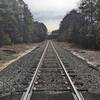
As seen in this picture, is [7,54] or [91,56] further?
[7,54]

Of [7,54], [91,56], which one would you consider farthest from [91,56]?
[7,54]

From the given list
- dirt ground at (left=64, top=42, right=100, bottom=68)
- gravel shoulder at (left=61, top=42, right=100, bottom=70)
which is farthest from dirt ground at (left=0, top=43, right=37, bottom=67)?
dirt ground at (left=64, top=42, right=100, bottom=68)

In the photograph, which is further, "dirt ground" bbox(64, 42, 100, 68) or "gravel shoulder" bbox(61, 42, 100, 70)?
"dirt ground" bbox(64, 42, 100, 68)

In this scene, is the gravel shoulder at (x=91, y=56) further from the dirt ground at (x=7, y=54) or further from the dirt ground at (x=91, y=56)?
the dirt ground at (x=7, y=54)

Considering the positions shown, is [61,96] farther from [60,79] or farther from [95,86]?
[60,79]

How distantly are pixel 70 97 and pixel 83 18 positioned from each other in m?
79.5

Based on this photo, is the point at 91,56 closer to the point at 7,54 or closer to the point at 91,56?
the point at 91,56

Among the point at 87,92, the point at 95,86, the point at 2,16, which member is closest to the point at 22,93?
the point at 87,92

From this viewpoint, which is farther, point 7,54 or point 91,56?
point 7,54

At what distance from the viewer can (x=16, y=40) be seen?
79.9 metres

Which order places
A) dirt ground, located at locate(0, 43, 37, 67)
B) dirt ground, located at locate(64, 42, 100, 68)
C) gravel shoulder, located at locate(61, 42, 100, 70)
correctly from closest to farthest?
1. gravel shoulder, located at locate(61, 42, 100, 70)
2. dirt ground, located at locate(64, 42, 100, 68)
3. dirt ground, located at locate(0, 43, 37, 67)

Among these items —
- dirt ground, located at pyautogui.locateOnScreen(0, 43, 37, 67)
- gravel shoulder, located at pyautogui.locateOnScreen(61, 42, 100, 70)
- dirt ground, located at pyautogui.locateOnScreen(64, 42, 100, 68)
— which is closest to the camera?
gravel shoulder, located at pyautogui.locateOnScreen(61, 42, 100, 70)

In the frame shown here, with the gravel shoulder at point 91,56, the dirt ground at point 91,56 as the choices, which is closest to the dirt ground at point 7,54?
the gravel shoulder at point 91,56

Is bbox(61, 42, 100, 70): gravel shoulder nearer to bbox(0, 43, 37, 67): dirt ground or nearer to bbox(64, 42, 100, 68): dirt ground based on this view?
bbox(64, 42, 100, 68): dirt ground
